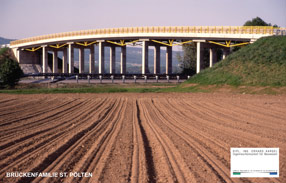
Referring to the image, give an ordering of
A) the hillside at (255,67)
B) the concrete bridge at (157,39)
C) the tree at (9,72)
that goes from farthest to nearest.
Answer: the concrete bridge at (157,39)
the tree at (9,72)
the hillside at (255,67)

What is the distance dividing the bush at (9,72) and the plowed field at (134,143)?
24.6 meters

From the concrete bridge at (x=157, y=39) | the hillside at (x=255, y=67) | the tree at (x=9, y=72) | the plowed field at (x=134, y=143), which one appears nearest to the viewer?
the plowed field at (x=134, y=143)

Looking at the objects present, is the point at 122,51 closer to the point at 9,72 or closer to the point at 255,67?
the point at 9,72

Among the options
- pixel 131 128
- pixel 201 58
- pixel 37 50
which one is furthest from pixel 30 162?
pixel 37 50

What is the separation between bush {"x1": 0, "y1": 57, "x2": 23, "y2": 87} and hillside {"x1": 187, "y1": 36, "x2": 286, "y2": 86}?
837 inches

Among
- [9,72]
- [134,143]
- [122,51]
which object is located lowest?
[134,143]

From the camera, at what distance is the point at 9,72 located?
39.2m

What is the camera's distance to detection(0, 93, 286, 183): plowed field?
7055mm

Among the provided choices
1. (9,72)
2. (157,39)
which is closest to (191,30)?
(157,39)

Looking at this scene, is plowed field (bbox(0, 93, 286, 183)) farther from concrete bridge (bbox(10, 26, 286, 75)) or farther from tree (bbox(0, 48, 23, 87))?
concrete bridge (bbox(10, 26, 286, 75))

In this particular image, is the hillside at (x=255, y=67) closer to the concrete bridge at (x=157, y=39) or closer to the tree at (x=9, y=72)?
the concrete bridge at (x=157, y=39)

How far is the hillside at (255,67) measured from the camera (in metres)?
32.4

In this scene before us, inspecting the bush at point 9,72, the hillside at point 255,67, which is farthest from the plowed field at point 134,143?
the bush at point 9,72

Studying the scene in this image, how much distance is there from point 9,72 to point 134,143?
110 ft
